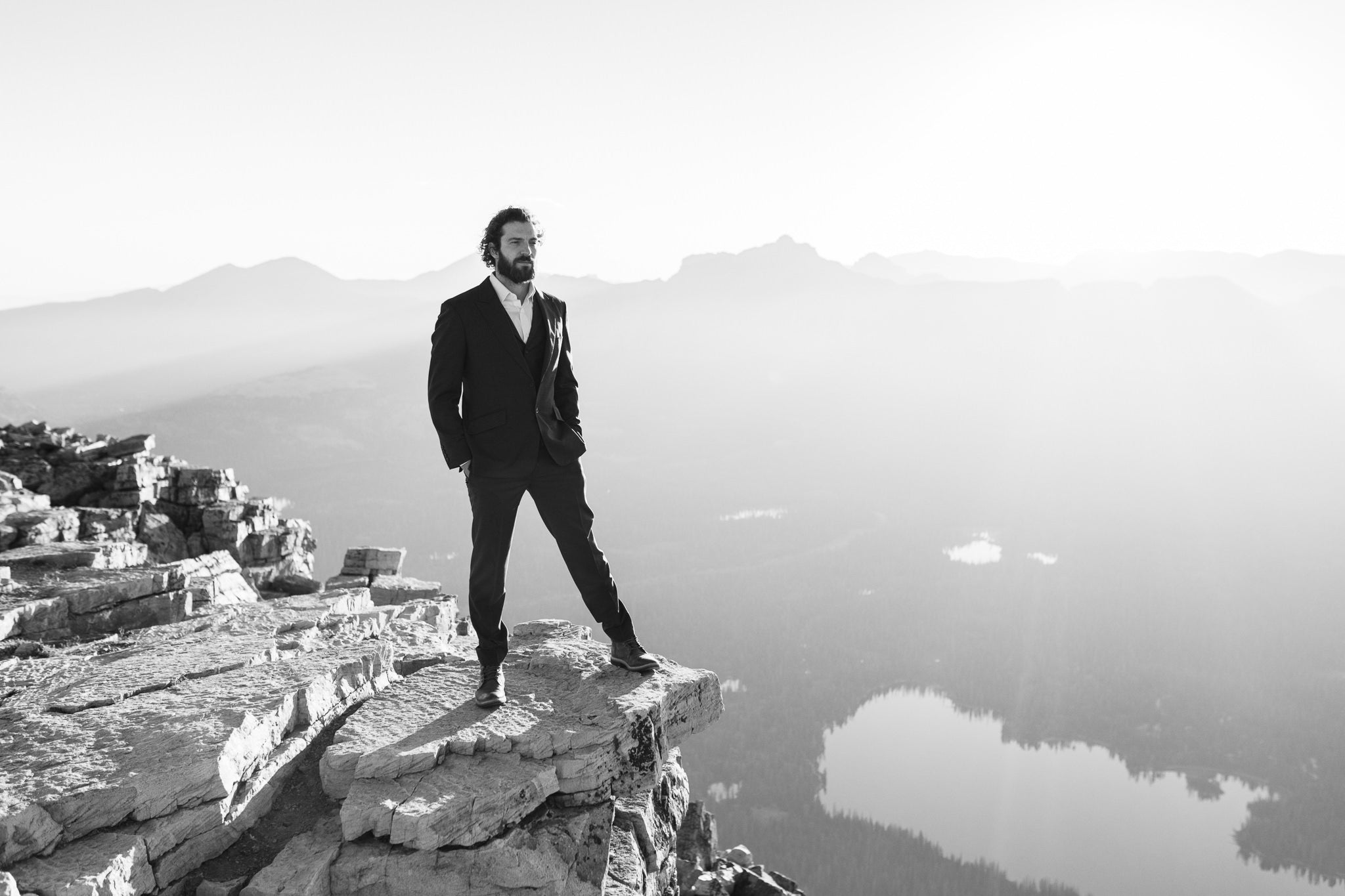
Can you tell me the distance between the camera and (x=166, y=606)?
12.4m

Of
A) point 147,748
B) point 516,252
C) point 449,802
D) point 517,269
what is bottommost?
point 449,802

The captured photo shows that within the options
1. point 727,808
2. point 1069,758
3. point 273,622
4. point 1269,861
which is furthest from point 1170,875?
point 273,622

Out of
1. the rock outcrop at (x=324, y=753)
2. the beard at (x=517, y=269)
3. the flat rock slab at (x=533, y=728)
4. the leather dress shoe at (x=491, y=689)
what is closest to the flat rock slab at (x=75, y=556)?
the rock outcrop at (x=324, y=753)

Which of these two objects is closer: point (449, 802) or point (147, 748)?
point (449, 802)

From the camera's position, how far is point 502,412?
7.54 m

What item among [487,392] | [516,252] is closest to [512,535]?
[487,392]

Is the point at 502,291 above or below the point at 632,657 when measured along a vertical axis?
above

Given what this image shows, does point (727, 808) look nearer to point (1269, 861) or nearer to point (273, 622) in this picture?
point (1269, 861)

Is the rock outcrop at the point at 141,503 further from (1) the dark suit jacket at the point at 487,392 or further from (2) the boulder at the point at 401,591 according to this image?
(1) the dark suit jacket at the point at 487,392

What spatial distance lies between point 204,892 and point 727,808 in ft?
413

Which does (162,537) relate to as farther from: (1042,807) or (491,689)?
(1042,807)

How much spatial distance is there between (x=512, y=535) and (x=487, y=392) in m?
1.38

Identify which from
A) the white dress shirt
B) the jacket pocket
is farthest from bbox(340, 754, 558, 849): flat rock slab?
the white dress shirt

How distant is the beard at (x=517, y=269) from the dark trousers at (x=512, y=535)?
1641 mm
